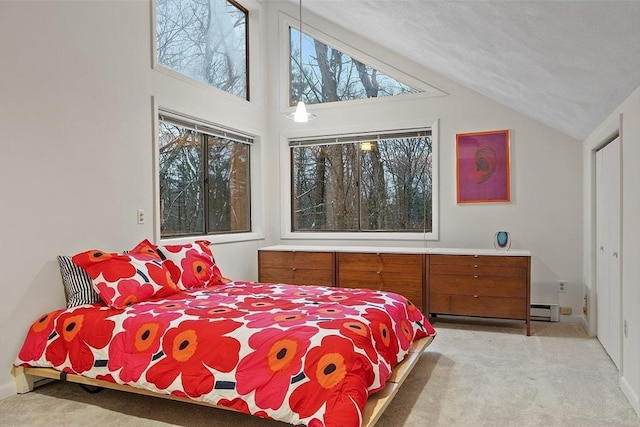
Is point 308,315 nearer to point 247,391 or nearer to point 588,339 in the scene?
point 247,391

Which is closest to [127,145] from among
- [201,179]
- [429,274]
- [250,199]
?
[201,179]

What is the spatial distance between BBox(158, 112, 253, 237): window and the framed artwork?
233 cm

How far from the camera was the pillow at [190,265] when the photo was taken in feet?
11.2

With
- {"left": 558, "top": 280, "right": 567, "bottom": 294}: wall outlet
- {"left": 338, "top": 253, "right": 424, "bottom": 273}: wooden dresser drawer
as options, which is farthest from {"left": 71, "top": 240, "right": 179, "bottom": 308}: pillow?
{"left": 558, "top": 280, "right": 567, "bottom": 294}: wall outlet

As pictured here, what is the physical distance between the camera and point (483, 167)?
181 inches

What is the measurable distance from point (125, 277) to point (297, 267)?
6.57 ft

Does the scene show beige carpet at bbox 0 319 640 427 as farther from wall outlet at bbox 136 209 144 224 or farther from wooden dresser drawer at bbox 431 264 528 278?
wall outlet at bbox 136 209 144 224

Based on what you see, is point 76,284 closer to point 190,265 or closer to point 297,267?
point 190,265

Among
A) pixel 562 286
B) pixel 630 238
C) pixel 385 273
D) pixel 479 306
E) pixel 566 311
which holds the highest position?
pixel 630 238

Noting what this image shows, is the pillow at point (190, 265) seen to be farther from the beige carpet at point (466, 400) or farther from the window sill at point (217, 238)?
the beige carpet at point (466, 400)

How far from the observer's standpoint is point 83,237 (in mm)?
3184

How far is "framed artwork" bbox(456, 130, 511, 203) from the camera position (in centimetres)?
454

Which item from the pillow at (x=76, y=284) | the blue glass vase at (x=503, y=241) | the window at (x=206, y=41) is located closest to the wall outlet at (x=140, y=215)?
the pillow at (x=76, y=284)

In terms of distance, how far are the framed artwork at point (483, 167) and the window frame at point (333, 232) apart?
0.78ft
